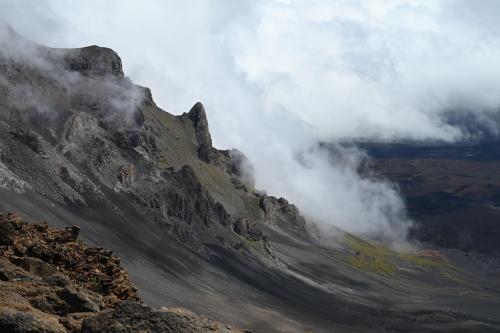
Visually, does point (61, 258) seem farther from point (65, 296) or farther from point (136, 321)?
point (136, 321)

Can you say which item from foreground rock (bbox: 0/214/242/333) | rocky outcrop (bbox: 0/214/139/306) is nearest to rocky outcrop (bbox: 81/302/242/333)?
foreground rock (bbox: 0/214/242/333)

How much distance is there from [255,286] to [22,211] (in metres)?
82.4

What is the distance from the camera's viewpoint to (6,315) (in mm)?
23500

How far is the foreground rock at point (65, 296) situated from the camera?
23969 mm

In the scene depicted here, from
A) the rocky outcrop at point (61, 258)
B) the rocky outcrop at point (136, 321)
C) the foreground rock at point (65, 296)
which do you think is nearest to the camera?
the rocky outcrop at point (136, 321)

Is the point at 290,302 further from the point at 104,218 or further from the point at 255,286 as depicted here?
the point at 104,218

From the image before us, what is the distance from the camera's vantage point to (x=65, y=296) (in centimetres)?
2883

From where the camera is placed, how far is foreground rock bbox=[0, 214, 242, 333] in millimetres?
23969

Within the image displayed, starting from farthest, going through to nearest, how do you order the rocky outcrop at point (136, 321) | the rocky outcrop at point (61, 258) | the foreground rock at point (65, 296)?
the rocky outcrop at point (61, 258) → the foreground rock at point (65, 296) → the rocky outcrop at point (136, 321)

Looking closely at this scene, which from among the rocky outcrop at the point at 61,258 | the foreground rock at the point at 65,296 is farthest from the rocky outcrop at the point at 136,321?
the rocky outcrop at the point at 61,258

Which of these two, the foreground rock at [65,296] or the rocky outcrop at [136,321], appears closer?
the rocky outcrop at [136,321]

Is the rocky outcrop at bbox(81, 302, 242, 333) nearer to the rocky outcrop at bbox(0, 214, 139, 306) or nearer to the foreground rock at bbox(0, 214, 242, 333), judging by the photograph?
the foreground rock at bbox(0, 214, 242, 333)

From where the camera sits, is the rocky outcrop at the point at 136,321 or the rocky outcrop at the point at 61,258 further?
the rocky outcrop at the point at 61,258

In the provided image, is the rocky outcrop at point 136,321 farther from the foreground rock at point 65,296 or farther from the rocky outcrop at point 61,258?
the rocky outcrop at point 61,258
